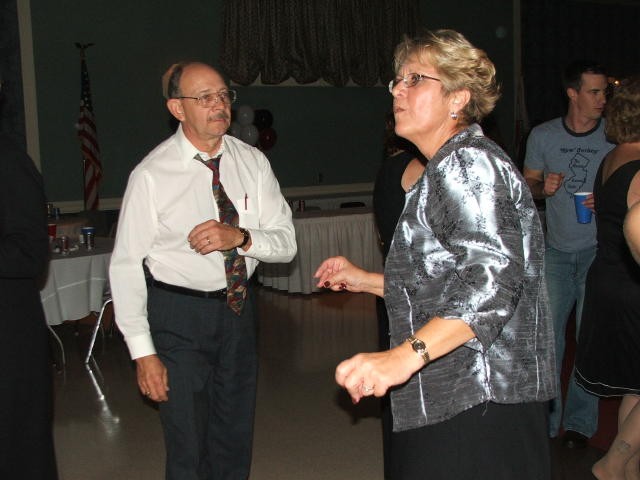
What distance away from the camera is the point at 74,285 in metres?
5.36

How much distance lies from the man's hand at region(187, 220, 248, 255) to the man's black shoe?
7.34ft

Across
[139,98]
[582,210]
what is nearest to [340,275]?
[582,210]

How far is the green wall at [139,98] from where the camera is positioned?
31.4 ft

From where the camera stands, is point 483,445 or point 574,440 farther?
point 574,440

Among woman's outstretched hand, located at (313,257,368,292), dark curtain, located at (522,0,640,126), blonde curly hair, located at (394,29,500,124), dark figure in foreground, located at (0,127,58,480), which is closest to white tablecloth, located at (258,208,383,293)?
dark figure in foreground, located at (0,127,58,480)

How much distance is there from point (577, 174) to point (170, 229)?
218 centimetres

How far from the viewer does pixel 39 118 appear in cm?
952

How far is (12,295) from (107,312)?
4.41 m

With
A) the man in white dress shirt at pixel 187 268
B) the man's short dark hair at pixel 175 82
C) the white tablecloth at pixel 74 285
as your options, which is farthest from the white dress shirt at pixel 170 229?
the white tablecloth at pixel 74 285

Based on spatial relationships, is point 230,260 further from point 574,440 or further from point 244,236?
point 574,440

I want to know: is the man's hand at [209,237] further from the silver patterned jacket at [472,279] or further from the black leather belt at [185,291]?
the silver patterned jacket at [472,279]

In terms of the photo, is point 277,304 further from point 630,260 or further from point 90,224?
point 630,260

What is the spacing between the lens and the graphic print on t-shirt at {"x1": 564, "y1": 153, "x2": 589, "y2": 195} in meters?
3.73

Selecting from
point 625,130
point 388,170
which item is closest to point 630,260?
point 625,130
